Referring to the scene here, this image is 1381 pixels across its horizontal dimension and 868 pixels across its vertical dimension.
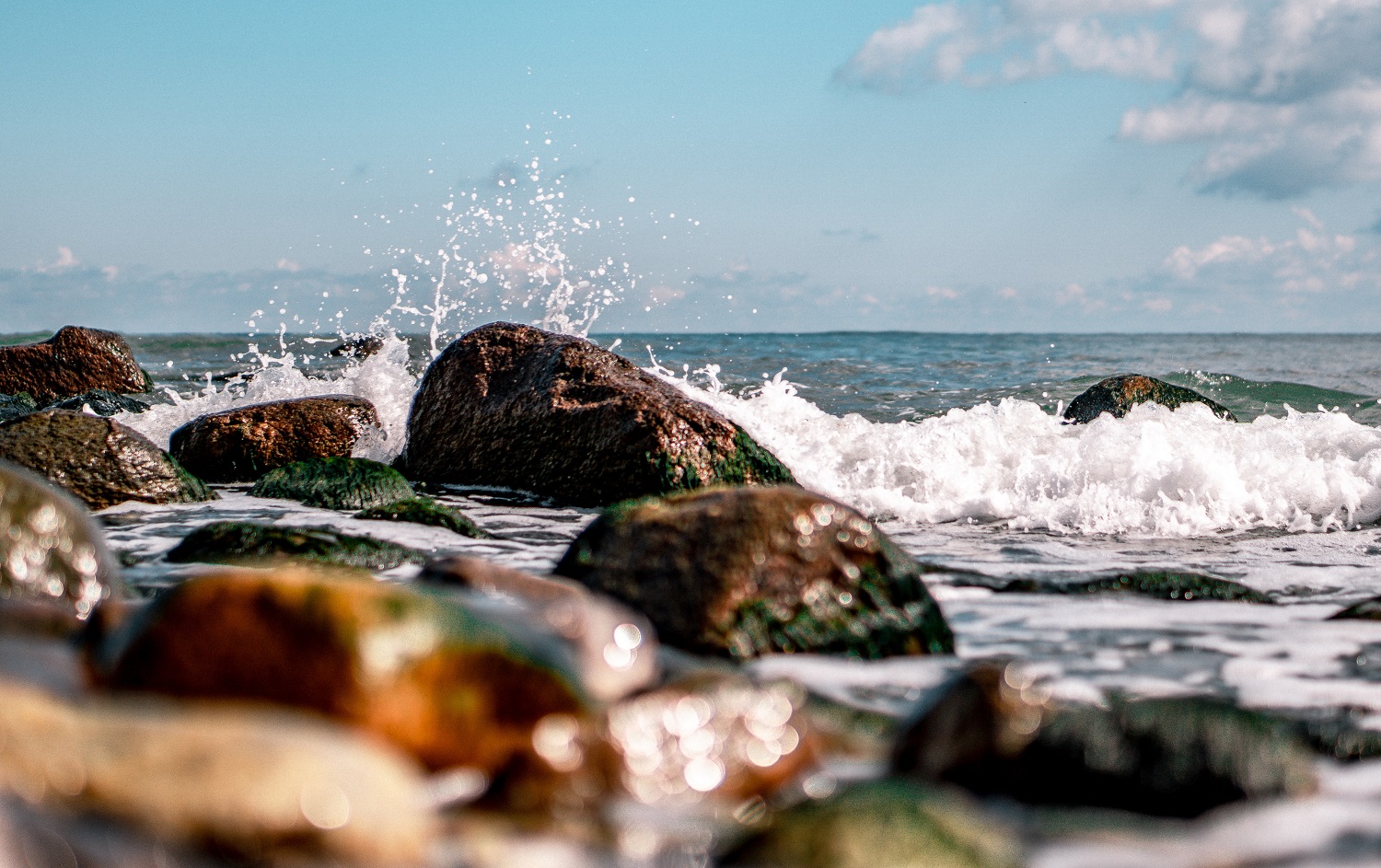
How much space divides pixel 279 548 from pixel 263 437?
10.8 feet

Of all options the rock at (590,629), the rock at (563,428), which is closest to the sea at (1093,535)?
the rock at (563,428)

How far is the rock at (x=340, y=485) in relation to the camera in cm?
578

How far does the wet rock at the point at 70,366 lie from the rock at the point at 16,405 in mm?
812

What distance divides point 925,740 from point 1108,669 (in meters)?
1.12

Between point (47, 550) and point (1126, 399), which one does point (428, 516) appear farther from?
point (1126, 399)

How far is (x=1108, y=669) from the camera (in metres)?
3.12

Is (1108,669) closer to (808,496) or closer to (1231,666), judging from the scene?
(1231,666)

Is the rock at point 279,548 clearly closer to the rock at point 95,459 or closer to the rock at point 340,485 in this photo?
the rock at point 340,485

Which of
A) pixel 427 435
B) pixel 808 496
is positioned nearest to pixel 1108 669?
pixel 808 496

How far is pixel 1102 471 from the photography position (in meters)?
6.61

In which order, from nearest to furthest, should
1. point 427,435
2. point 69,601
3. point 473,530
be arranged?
point 69,601 < point 473,530 < point 427,435

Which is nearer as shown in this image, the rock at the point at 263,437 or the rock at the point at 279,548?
the rock at the point at 279,548

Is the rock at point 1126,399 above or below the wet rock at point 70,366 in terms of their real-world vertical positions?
above

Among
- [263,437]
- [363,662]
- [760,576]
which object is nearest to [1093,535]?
[760,576]
